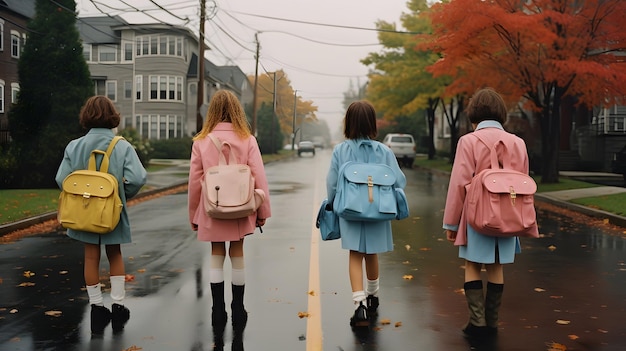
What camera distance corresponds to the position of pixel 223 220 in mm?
5246

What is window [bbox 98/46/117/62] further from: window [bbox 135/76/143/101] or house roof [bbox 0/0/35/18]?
house roof [bbox 0/0/35/18]

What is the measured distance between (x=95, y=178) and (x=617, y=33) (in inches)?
675

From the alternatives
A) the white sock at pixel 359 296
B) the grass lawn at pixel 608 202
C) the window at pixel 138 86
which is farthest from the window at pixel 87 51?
the white sock at pixel 359 296

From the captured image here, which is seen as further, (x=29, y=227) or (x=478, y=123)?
(x=29, y=227)

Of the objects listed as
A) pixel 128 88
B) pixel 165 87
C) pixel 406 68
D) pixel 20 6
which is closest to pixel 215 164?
pixel 406 68

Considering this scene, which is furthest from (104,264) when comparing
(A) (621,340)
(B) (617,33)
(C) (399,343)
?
(B) (617,33)

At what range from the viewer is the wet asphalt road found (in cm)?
507

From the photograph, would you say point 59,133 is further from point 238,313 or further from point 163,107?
point 163,107

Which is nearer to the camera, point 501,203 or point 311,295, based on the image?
point 501,203

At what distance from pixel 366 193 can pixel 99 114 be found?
2280mm

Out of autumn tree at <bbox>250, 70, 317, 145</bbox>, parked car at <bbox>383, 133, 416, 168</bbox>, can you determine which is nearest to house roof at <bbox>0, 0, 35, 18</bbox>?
parked car at <bbox>383, 133, 416, 168</bbox>

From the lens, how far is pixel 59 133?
20125 mm

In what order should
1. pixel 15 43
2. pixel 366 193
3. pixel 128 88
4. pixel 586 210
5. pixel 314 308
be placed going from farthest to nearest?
pixel 128 88, pixel 15 43, pixel 586 210, pixel 314 308, pixel 366 193

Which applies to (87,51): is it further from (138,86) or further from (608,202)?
(608,202)
